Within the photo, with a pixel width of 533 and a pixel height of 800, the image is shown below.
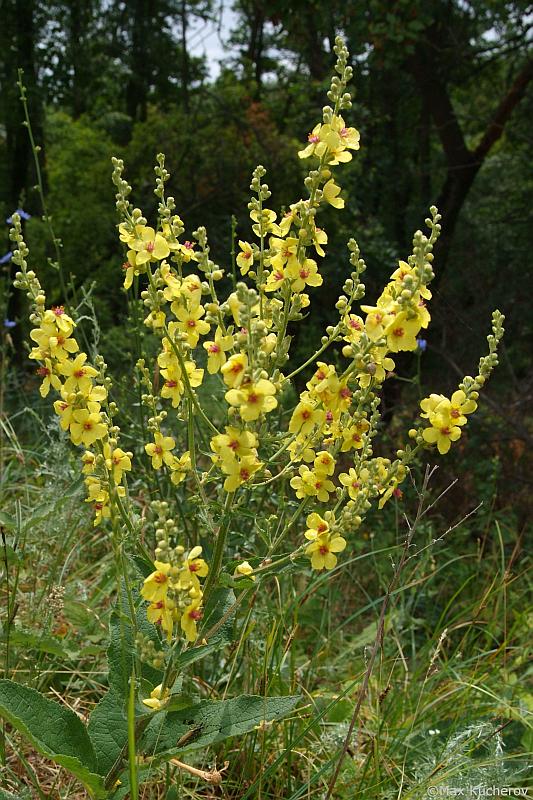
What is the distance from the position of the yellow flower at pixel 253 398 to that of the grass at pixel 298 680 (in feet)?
1.73

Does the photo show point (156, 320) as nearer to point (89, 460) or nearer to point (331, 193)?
point (89, 460)

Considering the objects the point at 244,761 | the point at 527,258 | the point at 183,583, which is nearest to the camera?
the point at 183,583

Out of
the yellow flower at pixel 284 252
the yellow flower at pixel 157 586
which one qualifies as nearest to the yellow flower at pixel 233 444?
the yellow flower at pixel 157 586

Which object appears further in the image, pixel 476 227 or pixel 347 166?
pixel 476 227

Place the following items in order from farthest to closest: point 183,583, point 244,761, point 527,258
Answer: point 527,258, point 244,761, point 183,583

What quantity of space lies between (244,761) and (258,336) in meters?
1.40

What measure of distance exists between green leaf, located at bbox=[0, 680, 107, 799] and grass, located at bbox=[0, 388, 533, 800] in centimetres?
23

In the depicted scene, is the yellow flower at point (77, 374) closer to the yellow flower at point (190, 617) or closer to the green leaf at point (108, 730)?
the yellow flower at point (190, 617)

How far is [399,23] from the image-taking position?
549 centimetres

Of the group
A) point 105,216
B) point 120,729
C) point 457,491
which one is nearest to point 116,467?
point 120,729

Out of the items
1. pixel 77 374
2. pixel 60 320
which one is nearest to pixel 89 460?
pixel 77 374

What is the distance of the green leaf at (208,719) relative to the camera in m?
1.53

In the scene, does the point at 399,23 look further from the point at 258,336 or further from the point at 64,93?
the point at 258,336

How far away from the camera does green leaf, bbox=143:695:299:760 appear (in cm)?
153
